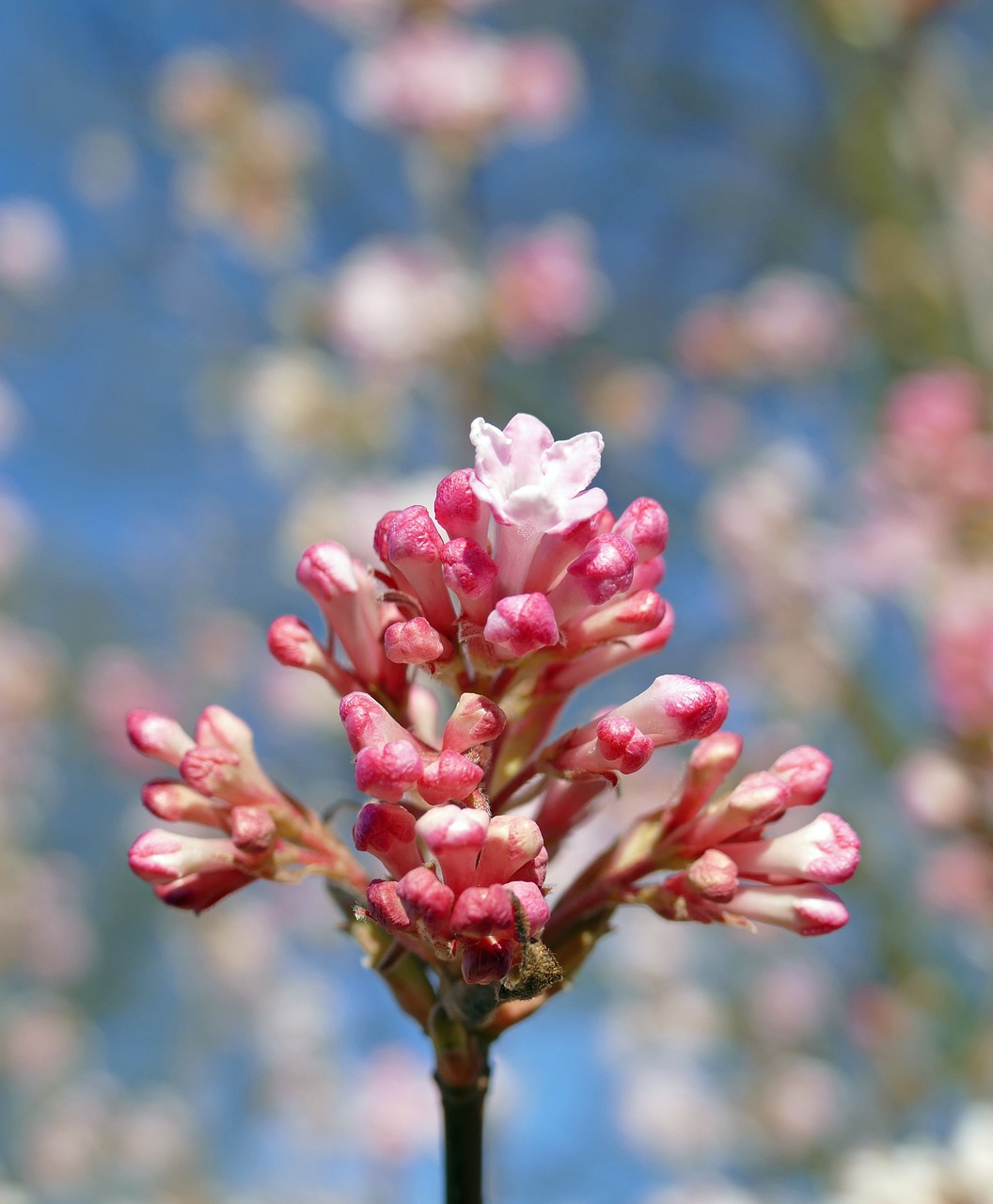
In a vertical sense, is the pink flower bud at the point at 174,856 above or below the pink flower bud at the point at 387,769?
below

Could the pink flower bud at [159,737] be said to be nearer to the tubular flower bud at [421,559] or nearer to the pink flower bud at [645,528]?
the tubular flower bud at [421,559]

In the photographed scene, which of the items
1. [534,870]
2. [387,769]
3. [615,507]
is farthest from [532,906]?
[615,507]

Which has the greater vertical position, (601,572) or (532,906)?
(601,572)

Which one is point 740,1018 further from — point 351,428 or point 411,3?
point 411,3

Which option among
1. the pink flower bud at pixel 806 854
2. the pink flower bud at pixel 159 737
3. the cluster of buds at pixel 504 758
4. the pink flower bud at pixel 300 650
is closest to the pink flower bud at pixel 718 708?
the cluster of buds at pixel 504 758

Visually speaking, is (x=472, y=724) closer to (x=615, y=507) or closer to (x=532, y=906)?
(x=532, y=906)

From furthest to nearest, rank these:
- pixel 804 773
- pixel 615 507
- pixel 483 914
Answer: pixel 615 507 → pixel 804 773 → pixel 483 914

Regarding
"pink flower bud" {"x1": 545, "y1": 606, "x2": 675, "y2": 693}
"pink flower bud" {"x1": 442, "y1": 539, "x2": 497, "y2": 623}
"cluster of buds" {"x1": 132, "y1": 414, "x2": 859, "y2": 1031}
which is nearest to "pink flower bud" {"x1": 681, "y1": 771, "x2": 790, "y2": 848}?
"cluster of buds" {"x1": 132, "y1": 414, "x2": 859, "y2": 1031}
